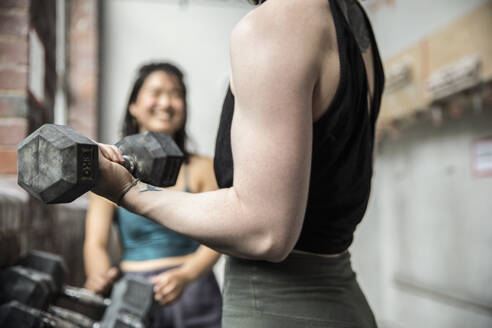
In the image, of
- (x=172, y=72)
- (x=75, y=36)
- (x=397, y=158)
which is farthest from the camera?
(x=397, y=158)

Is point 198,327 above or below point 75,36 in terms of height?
below

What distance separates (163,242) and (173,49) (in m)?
2.62

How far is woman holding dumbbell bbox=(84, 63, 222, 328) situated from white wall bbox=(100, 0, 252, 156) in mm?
1989

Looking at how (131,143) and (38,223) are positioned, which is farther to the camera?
(38,223)

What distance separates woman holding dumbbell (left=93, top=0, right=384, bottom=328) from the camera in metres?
0.63

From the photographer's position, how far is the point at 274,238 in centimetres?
63

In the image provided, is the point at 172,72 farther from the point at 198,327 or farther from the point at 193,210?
the point at 193,210

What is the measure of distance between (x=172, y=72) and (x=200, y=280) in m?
0.80

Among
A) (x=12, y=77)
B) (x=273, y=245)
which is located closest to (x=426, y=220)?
(x=12, y=77)

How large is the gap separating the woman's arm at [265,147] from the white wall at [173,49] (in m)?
3.24

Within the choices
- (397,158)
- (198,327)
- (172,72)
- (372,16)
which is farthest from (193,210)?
(372,16)

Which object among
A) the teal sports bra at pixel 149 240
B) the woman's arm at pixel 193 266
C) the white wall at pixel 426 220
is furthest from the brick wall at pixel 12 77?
the white wall at pixel 426 220

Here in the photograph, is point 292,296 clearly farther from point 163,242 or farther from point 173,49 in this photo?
point 173,49

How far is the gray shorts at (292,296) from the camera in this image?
2.39 ft
